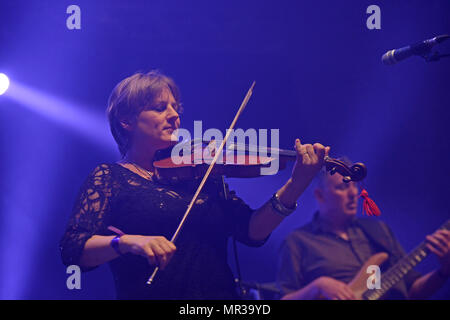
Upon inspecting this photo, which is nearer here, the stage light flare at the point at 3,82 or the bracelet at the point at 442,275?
the bracelet at the point at 442,275


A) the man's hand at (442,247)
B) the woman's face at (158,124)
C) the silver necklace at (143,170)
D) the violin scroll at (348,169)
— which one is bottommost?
the man's hand at (442,247)

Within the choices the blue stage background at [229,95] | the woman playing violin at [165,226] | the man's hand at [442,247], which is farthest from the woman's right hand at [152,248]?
the blue stage background at [229,95]

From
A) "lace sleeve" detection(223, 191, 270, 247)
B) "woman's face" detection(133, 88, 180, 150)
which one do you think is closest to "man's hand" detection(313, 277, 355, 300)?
"lace sleeve" detection(223, 191, 270, 247)

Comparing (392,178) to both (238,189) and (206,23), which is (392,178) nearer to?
(238,189)

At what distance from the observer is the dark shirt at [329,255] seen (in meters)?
2.37

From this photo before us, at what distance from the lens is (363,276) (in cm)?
223

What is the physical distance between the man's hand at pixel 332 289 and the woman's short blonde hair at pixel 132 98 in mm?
1147

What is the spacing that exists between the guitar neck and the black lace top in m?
1.03

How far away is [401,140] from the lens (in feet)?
10.2

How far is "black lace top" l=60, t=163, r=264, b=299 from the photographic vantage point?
1.40m

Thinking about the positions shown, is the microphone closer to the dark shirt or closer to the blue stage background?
the dark shirt

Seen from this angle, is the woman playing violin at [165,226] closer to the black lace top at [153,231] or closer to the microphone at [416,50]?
the black lace top at [153,231]

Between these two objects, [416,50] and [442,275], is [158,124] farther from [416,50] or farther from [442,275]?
[442,275]

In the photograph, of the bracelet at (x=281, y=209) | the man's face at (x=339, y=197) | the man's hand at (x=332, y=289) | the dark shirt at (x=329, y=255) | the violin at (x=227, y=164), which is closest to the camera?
the bracelet at (x=281, y=209)
